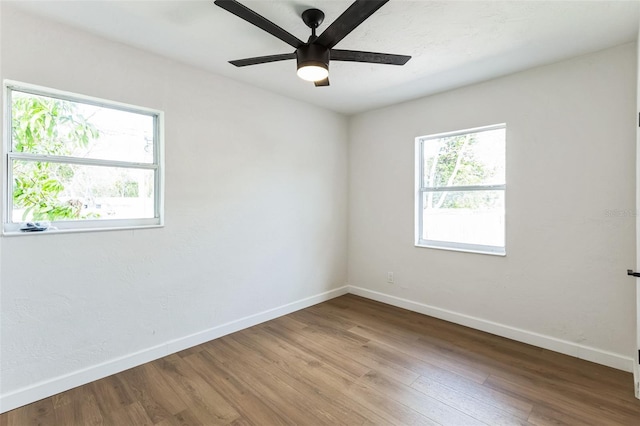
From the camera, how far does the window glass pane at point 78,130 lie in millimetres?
2029

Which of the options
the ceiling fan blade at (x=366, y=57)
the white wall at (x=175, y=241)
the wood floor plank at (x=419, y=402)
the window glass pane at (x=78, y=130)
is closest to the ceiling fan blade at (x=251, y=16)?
the ceiling fan blade at (x=366, y=57)

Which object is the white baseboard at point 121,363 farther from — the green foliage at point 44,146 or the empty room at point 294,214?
the green foliage at point 44,146

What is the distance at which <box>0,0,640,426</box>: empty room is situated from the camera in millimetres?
1930

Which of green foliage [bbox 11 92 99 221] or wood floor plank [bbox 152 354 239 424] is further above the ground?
green foliage [bbox 11 92 99 221]

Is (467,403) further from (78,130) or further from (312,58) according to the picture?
(78,130)

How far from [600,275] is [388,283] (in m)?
2.06

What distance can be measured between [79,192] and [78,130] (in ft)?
1.54

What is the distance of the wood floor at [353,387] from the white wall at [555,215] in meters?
0.30

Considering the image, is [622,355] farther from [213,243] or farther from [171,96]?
[171,96]

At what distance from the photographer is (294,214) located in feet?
12.0

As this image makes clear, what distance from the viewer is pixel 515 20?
2.01 metres

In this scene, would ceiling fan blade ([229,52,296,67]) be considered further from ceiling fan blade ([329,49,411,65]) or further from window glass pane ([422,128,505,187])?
window glass pane ([422,128,505,187])

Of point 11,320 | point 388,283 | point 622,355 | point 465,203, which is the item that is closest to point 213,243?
point 11,320

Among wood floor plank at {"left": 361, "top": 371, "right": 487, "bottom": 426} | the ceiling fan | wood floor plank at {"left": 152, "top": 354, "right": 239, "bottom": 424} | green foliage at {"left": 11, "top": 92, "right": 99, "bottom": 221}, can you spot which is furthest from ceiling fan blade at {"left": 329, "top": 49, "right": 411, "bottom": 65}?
wood floor plank at {"left": 152, "top": 354, "right": 239, "bottom": 424}
